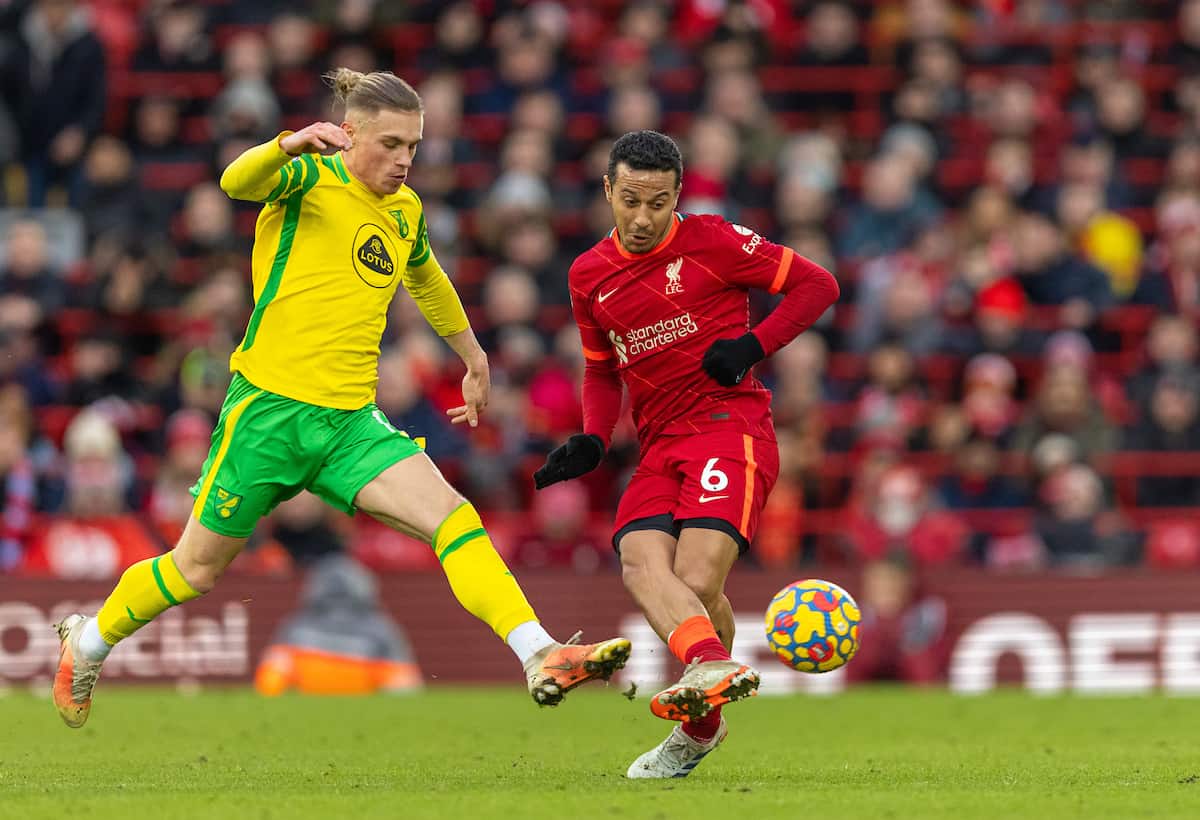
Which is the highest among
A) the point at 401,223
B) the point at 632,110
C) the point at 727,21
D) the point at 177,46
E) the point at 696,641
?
the point at 177,46

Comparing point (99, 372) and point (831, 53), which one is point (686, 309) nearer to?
point (99, 372)

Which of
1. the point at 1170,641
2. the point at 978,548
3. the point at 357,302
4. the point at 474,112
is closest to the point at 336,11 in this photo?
the point at 474,112

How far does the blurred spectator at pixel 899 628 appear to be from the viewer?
51.0 feet

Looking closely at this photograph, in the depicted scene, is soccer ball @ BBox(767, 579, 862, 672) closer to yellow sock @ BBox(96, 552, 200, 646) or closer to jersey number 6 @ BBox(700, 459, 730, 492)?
jersey number 6 @ BBox(700, 459, 730, 492)

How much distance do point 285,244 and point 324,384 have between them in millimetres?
608

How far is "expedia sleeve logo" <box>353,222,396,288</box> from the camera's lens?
27.3 ft

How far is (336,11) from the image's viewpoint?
21344 millimetres

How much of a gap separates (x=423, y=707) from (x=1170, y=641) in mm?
5900

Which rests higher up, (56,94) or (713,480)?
(56,94)

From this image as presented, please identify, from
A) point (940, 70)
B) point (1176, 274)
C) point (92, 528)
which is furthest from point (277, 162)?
point (940, 70)

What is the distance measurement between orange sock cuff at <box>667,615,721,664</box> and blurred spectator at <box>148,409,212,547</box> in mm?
8727

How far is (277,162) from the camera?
7777mm

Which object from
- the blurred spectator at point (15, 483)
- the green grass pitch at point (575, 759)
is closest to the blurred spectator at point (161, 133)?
the blurred spectator at point (15, 483)

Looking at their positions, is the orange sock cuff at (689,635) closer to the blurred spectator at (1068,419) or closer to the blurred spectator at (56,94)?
the blurred spectator at (1068,419)
